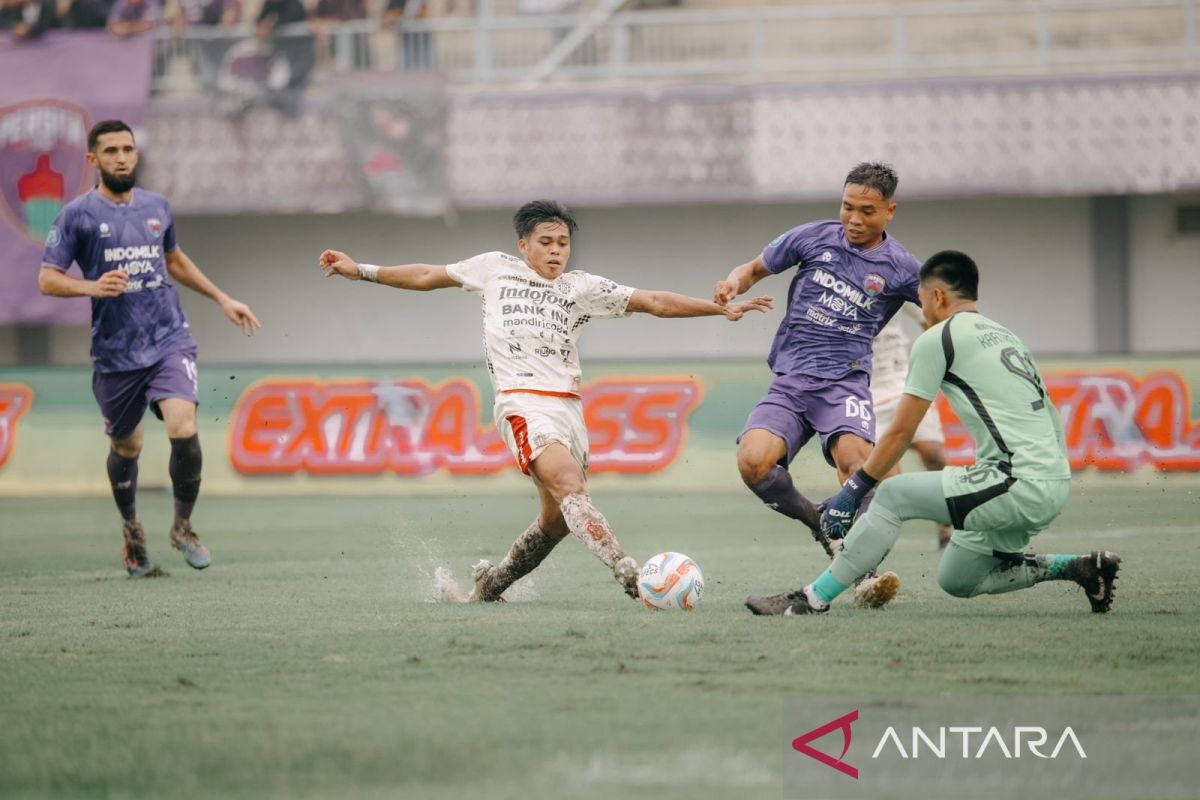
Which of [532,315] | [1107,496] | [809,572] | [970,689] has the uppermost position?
[532,315]

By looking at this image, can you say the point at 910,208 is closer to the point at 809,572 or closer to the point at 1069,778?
the point at 809,572

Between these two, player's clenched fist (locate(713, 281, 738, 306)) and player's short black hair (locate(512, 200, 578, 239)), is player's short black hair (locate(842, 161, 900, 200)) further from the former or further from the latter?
player's short black hair (locate(512, 200, 578, 239))

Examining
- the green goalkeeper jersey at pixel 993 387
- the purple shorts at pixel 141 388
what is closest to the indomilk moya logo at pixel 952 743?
the green goalkeeper jersey at pixel 993 387

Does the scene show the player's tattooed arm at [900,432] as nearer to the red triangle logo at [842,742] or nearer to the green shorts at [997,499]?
the green shorts at [997,499]

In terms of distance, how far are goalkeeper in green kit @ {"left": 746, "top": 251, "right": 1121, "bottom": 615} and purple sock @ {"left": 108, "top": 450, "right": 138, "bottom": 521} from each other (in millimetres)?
4744

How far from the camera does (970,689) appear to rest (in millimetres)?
5605

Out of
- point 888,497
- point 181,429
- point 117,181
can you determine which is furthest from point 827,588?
point 117,181

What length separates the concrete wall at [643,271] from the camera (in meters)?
23.3

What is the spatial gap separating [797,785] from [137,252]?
6506 millimetres

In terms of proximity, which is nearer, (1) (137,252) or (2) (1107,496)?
(1) (137,252)

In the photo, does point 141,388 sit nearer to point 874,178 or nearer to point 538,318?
point 538,318

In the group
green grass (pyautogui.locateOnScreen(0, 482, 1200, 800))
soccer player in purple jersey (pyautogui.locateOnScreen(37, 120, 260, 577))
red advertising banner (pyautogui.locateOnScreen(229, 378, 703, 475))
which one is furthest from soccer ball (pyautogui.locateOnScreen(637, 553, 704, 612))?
red advertising banner (pyautogui.locateOnScreen(229, 378, 703, 475))

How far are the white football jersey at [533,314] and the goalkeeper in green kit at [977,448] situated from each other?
5.32ft

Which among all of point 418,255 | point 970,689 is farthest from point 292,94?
point 970,689
